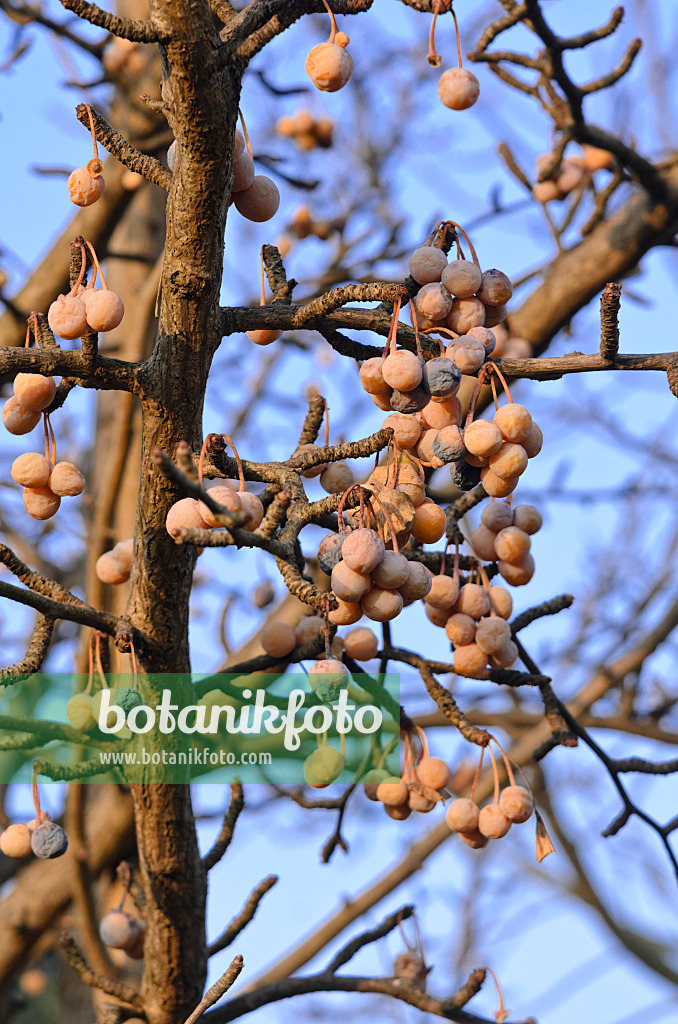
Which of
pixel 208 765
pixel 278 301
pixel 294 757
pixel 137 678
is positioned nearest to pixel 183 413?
pixel 278 301

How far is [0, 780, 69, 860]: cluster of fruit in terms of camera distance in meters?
1.72

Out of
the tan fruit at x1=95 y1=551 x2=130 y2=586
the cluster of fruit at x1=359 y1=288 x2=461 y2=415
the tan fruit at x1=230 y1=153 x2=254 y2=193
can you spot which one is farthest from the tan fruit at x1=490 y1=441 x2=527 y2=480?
the tan fruit at x1=95 y1=551 x2=130 y2=586

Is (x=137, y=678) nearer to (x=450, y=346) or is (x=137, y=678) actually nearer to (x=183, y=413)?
(x=183, y=413)

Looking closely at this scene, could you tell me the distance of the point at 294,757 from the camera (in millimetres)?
2615

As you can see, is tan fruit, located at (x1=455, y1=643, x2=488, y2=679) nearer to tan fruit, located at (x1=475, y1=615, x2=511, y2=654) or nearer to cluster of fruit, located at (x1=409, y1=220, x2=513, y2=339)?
tan fruit, located at (x1=475, y1=615, x2=511, y2=654)

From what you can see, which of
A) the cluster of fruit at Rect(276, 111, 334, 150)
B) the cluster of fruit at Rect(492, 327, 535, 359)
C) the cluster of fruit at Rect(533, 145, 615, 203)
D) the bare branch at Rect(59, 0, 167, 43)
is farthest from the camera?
the cluster of fruit at Rect(276, 111, 334, 150)

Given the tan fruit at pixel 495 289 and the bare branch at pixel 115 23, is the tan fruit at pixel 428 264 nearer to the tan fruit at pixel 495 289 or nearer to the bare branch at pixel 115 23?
the tan fruit at pixel 495 289

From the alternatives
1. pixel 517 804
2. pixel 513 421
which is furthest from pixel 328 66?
pixel 517 804

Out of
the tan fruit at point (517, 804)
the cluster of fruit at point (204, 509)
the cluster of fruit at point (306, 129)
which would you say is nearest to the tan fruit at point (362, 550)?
the cluster of fruit at point (204, 509)

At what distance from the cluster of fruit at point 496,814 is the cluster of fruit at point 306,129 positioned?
3289mm

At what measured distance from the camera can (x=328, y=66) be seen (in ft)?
4.44

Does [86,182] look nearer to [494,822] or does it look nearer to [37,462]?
[37,462]

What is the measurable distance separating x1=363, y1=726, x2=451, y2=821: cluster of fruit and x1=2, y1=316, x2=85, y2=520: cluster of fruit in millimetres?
864

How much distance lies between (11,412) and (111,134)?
0.45 meters
